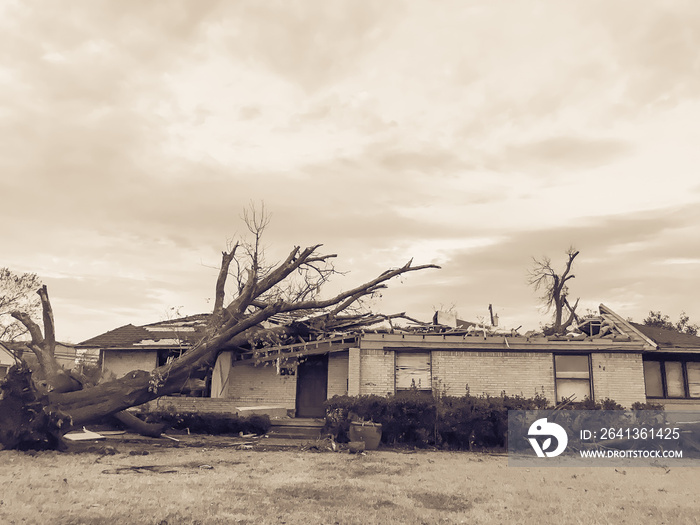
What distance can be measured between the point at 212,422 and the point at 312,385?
4615 millimetres

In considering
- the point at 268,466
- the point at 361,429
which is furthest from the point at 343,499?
the point at 361,429

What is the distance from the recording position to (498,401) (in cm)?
1545

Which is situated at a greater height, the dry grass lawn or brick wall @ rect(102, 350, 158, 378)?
brick wall @ rect(102, 350, 158, 378)

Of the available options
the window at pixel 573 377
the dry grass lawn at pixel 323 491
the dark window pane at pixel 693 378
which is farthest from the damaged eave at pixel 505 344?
the dry grass lawn at pixel 323 491

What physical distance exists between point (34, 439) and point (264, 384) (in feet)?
29.8

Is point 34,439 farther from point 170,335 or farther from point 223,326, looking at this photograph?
point 170,335

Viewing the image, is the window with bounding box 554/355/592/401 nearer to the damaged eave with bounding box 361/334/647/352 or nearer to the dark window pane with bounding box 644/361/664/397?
the damaged eave with bounding box 361/334/647/352

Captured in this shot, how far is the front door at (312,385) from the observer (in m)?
20.8

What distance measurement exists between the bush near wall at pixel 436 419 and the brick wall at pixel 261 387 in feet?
18.0

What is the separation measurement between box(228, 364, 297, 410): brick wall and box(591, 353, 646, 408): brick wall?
10537 millimetres

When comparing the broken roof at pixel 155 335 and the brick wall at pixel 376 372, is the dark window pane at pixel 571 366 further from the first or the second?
the broken roof at pixel 155 335

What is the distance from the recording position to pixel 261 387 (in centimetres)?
2095

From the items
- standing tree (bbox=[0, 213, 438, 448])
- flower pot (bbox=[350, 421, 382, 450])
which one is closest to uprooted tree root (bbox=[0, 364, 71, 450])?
standing tree (bbox=[0, 213, 438, 448])

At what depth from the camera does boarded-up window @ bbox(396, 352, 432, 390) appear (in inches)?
731
